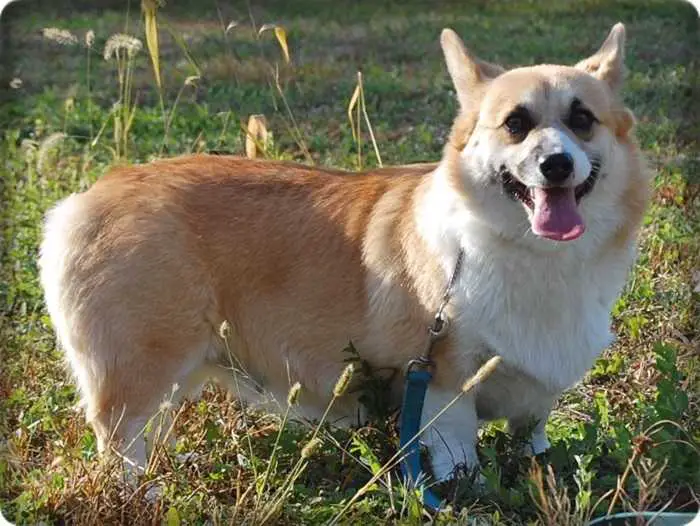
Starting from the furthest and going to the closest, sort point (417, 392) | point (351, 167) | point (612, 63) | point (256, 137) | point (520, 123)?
point (351, 167) → point (256, 137) → point (612, 63) → point (417, 392) → point (520, 123)

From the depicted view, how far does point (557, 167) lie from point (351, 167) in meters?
3.48

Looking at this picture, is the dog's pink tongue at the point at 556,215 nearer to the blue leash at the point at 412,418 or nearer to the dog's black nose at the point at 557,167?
the dog's black nose at the point at 557,167

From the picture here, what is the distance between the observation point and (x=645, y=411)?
380 centimetres

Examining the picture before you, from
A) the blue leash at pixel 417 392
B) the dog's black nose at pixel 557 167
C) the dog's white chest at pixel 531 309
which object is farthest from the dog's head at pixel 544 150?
the blue leash at pixel 417 392

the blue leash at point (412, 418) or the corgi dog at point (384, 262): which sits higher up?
the corgi dog at point (384, 262)

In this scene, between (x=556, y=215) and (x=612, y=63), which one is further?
(x=612, y=63)

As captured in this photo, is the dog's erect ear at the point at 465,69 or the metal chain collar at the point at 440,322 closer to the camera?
the metal chain collar at the point at 440,322

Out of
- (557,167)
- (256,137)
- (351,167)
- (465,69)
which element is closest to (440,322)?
(557,167)

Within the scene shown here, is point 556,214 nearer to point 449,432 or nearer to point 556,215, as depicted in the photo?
point 556,215

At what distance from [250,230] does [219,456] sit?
2.63 ft

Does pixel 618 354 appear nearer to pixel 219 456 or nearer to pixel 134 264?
pixel 219 456

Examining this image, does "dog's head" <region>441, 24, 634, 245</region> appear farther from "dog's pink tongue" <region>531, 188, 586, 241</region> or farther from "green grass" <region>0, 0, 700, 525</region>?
"green grass" <region>0, 0, 700, 525</region>

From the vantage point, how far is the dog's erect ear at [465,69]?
3.70 meters

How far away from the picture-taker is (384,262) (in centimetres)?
368
